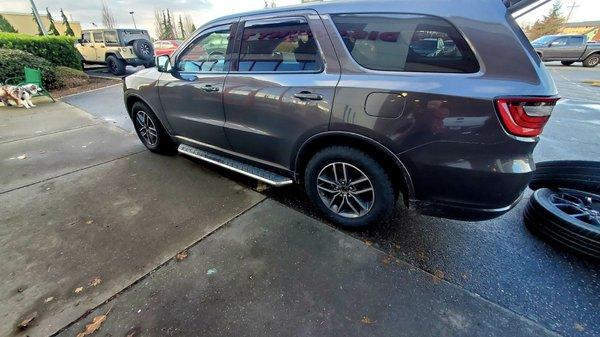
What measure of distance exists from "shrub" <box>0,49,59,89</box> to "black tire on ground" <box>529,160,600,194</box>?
40.8ft

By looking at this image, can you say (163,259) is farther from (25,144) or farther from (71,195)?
(25,144)

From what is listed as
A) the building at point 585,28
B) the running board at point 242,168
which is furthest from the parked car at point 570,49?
the building at point 585,28

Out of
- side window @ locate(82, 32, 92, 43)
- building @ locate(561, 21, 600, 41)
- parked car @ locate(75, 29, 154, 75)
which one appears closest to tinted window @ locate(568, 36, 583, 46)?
parked car @ locate(75, 29, 154, 75)

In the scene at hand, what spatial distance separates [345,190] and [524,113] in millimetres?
1309

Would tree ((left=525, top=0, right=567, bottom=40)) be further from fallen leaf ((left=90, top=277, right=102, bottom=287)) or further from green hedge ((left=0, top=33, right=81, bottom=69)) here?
fallen leaf ((left=90, top=277, right=102, bottom=287))

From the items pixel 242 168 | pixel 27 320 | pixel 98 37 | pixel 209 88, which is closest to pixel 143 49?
pixel 98 37

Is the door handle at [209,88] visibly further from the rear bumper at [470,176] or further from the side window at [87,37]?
the side window at [87,37]

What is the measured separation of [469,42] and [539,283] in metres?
1.69

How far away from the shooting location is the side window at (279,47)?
2.30 meters

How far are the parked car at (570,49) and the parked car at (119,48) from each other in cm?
2084

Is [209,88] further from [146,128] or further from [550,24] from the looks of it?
[550,24]

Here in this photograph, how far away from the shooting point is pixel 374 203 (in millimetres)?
2314

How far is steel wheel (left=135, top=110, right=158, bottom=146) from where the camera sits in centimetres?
400

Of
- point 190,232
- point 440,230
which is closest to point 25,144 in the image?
point 190,232
